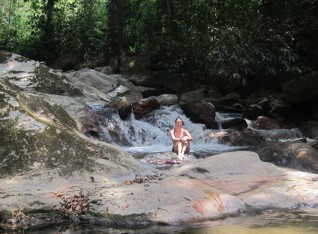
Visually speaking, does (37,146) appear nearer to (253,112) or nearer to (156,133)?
(156,133)

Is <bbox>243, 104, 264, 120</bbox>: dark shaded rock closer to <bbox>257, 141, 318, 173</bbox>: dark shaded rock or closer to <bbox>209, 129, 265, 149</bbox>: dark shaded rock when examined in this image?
<bbox>209, 129, 265, 149</bbox>: dark shaded rock

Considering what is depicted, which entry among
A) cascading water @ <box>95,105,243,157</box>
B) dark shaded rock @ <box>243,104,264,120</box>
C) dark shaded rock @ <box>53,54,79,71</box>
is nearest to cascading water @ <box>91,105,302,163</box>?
cascading water @ <box>95,105,243,157</box>

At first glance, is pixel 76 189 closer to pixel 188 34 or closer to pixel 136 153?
pixel 136 153

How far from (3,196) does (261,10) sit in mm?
12866

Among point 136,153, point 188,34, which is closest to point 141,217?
point 136,153

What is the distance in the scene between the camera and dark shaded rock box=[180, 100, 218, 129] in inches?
510

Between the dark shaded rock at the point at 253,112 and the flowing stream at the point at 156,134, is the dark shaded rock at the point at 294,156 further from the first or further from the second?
the dark shaded rock at the point at 253,112

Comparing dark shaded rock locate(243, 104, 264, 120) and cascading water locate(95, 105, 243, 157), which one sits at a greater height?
dark shaded rock locate(243, 104, 264, 120)

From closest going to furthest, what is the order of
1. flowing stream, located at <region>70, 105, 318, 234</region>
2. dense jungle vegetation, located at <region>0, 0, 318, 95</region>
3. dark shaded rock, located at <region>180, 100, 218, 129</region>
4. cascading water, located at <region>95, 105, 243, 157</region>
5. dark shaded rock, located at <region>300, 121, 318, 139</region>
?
flowing stream, located at <region>70, 105, 318, 234</region>, cascading water, located at <region>95, 105, 243, 157</region>, dense jungle vegetation, located at <region>0, 0, 318, 95</region>, dark shaded rock, located at <region>300, 121, 318, 139</region>, dark shaded rock, located at <region>180, 100, 218, 129</region>

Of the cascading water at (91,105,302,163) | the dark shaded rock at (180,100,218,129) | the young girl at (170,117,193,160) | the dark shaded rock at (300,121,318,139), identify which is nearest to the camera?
the young girl at (170,117,193,160)

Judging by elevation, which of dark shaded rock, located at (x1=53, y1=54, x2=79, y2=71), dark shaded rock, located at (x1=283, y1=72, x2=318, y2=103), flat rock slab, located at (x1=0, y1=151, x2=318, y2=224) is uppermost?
dark shaded rock, located at (x1=53, y1=54, x2=79, y2=71)

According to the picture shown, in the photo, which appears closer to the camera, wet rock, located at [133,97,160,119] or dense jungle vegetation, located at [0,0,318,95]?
dense jungle vegetation, located at [0,0,318,95]

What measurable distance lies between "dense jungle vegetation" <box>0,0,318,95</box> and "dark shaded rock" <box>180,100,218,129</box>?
115cm

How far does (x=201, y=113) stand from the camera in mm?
13078
